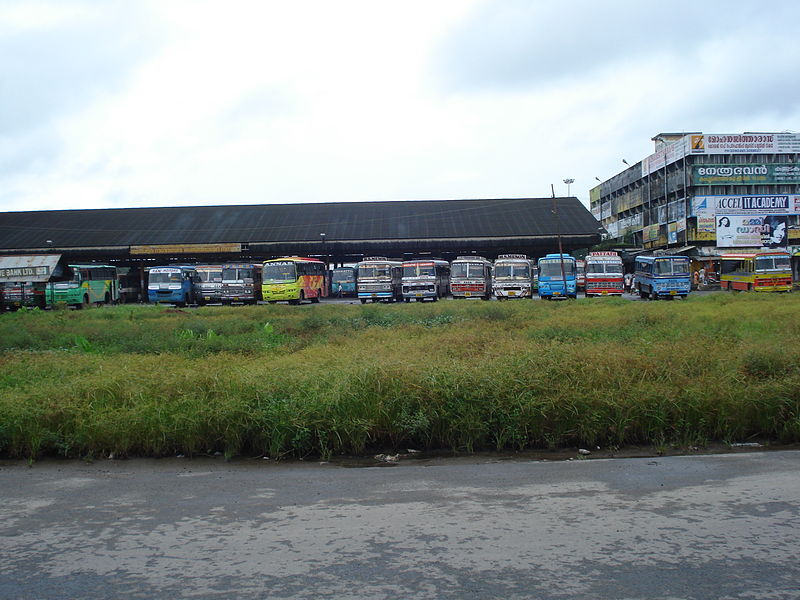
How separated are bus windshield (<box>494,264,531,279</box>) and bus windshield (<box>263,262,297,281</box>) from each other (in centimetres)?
1075

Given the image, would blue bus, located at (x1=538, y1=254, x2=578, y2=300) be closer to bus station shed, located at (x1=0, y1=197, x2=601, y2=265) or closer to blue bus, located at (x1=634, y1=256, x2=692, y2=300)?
blue bus, located at (x1=634, y1=256, x2=692, y2=300)

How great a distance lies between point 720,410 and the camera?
6.50m

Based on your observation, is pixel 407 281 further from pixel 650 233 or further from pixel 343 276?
pixel 650 233

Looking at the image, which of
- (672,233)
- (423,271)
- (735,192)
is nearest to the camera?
(423,271)

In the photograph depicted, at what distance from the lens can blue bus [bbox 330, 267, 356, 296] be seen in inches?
1890

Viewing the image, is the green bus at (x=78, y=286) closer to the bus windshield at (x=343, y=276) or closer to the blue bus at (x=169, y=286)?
the blue bus at (x=169, y=286)

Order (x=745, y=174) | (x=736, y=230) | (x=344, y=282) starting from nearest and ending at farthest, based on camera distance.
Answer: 1. (x=344, y=282)
2. (x=736, y=230)
3. (x=745, y=174)

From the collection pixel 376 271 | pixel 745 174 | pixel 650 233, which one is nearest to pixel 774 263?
pixel 376 271

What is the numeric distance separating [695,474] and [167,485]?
4156mm

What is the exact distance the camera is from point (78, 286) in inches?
1326

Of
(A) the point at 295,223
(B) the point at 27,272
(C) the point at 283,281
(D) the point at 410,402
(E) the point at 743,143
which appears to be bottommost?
(D) the point at 410,402

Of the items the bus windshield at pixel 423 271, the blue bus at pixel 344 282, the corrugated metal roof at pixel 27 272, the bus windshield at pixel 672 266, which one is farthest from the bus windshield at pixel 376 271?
the corrugated metal roof at pixel 27 272

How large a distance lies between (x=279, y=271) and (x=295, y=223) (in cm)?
1892

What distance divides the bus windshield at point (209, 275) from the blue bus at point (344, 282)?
12732 millimetres
